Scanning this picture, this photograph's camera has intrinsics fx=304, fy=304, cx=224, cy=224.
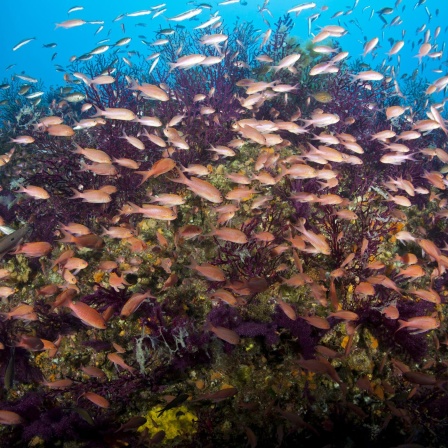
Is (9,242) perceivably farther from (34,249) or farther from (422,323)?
(422,323)

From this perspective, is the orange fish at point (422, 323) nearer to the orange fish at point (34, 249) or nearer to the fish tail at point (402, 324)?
the fish tail at point (402, 324)

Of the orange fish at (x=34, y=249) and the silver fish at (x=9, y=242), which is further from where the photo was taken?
the orange fish at (x=34, y=249)

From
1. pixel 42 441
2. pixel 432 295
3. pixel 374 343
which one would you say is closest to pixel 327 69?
pixel 432 295

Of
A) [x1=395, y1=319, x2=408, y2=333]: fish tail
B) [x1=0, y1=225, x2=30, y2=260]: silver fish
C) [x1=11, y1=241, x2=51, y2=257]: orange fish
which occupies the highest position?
[x1=0, y1=225, x2=30, y2=260]: silver fish

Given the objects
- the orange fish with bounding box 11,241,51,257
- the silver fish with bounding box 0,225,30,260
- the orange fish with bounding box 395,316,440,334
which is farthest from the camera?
the orange fish with bounding box 11,241,51,257

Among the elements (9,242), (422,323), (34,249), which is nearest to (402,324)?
(422,323)

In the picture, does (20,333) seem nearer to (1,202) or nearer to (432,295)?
(1,202)

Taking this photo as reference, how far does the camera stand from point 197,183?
371 cm

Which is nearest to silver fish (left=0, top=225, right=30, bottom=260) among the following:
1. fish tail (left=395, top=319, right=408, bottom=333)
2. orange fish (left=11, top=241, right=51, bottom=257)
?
orange fish (left=11, top=241, right=51, bottom=257)

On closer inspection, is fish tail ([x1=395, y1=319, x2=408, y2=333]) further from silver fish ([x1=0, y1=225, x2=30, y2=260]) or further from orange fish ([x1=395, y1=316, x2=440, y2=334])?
silver fish ([x1=0, y1=225, x2=30, y2=260])

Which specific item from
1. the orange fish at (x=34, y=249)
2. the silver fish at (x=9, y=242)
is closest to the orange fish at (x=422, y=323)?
the orange fish at (x=34, y=249)

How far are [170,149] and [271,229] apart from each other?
2491 millimetres

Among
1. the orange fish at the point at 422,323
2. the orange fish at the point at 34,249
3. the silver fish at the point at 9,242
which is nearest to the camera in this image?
the orange fish at the point at 422,323

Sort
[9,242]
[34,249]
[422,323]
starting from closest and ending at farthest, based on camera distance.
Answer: [422,323], [9,242], [34,249]
